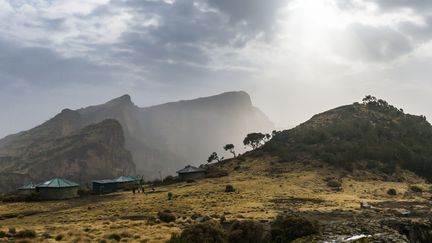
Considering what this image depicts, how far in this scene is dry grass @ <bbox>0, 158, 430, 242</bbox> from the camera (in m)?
31.9

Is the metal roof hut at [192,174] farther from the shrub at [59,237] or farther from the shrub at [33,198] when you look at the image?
the shrub at [59,237]

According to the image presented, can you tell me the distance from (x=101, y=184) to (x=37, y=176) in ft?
396

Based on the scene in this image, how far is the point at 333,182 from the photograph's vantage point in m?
66.6

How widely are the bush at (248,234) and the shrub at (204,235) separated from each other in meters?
0.54

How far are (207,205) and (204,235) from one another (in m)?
28.0

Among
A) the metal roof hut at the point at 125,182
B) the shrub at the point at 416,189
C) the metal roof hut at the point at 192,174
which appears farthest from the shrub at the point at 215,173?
the shrub at the point at 416,189

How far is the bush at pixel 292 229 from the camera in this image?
1762cm

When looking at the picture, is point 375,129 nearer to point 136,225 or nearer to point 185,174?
point 185,174

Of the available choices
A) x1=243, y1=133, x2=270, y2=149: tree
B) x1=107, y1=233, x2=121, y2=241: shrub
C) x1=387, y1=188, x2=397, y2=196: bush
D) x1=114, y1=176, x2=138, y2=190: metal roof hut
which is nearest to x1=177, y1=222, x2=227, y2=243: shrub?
x1=107, y1=233, x2=121, y2=241: shrub

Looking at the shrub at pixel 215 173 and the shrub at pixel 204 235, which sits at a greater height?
the shrub at pixel 215 173

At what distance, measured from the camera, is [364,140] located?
307ft

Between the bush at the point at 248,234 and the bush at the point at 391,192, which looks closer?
the bush at the point at 248,234

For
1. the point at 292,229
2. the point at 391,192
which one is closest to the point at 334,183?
the point at 391,192

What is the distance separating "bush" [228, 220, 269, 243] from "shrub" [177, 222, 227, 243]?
0.54m
